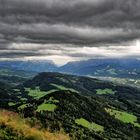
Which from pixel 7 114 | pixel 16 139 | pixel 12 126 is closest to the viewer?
pixel 16 139

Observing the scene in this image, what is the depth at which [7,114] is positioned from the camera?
5850 cm

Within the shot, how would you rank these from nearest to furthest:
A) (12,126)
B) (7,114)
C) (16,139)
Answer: (16,139)
(12,126)
(7,114)

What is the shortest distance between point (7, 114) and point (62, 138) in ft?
35.5

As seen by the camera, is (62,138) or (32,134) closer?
(32,134)

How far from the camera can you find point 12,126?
2087 inches

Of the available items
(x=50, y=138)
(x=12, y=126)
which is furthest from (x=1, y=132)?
(x=50, y=138)

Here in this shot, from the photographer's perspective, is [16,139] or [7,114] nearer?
[16,139]

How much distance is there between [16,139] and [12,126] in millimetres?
3727

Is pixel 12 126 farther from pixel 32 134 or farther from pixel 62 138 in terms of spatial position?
pixel 62 138

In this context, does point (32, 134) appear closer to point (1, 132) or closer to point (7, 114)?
point (1, 132)

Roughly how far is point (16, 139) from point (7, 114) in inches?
378

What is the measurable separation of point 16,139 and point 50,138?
5.31 m

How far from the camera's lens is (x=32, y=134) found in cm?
4991

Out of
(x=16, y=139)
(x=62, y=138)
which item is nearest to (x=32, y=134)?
(x=16, y=139)
